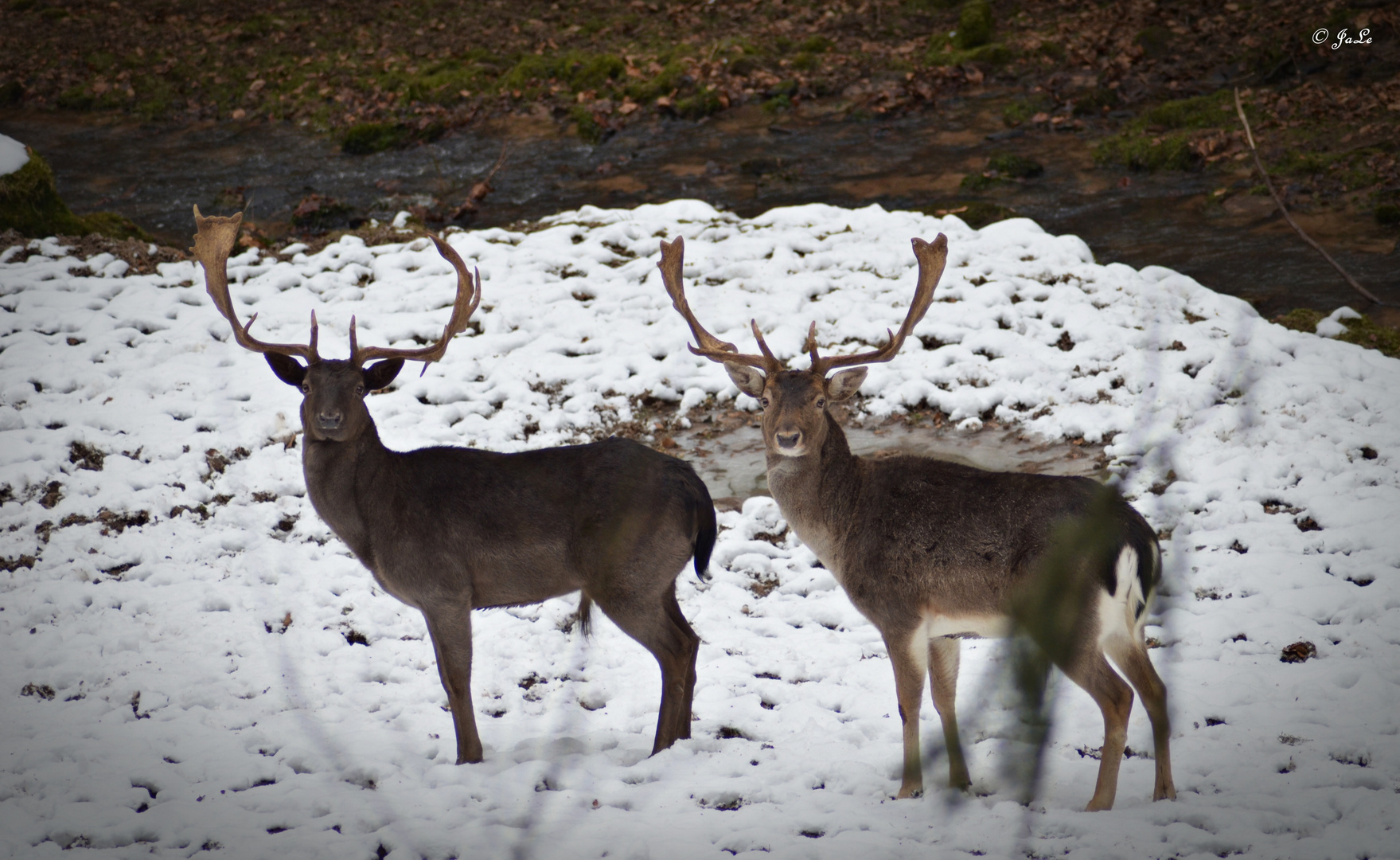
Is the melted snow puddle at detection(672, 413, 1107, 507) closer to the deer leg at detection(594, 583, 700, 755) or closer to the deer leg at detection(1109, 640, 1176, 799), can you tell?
the deer leg at detection(594, 583, 700, 755)

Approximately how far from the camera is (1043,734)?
7.86 feet

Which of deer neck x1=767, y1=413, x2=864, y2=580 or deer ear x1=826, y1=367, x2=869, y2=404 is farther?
deer ear x1=826, y1=367, x2=869, y2=404

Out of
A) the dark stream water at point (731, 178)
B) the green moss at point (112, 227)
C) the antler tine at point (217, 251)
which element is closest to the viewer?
the antler tine at point (217, 251)

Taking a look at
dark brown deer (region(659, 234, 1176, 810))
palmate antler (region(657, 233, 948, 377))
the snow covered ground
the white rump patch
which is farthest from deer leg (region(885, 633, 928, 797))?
palmate antler (region(657, 233, 948, 377))

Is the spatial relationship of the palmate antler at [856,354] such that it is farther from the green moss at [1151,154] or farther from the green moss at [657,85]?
the green moss at [657,85]

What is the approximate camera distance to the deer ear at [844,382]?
5305 millimetres

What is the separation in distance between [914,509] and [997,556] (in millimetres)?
464

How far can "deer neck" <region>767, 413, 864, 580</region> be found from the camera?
5.02 metres

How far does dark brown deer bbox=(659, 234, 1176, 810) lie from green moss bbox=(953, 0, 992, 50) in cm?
1549

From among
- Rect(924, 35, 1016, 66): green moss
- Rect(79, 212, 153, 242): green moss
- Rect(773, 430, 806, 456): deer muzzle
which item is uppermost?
Rect(924, 35, 1016, 66): green moss

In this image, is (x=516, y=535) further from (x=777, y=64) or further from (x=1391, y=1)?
(x=1391, y=1)

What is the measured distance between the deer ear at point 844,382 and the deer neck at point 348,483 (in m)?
2.30

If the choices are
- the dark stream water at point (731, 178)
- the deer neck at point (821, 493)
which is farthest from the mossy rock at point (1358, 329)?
the deer neck at point (821, 493)

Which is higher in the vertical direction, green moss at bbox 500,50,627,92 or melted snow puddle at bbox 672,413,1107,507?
green moss at bbox 500,50,627,92
